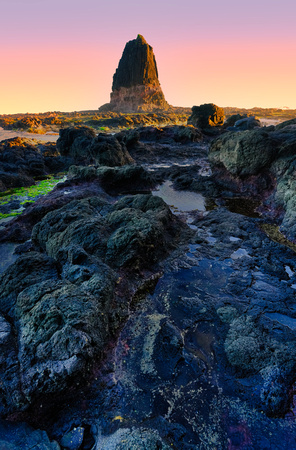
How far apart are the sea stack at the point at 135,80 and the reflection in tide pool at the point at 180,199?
13693 centimetres

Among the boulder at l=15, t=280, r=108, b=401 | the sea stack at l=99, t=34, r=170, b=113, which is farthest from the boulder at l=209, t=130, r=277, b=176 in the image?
the sea stack at l=99, t=34, r=170, b=113

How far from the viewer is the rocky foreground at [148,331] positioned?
4.27m

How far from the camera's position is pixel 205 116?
163ft

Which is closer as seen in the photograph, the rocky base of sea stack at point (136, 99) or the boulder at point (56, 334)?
the boulder at point (56, 334)

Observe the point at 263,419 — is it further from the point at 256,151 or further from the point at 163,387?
the point at 256,151

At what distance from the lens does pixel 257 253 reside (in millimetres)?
9469

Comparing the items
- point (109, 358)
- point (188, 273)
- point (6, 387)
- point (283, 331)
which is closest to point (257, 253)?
point (188, 273)

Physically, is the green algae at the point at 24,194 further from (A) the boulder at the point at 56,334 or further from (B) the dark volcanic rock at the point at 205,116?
(B) the dark volcanic rock at the point at 205,116

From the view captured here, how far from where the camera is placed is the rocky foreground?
14.0 feet

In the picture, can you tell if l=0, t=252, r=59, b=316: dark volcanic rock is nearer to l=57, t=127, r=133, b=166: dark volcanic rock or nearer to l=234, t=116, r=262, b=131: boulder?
l=57, t=127, r=133, b=166: dark volcanic rock

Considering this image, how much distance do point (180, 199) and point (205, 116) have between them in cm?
3970

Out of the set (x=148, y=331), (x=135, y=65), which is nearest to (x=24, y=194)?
(x=148, y=331)

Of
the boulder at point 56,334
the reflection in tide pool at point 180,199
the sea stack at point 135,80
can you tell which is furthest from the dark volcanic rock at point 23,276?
the sea stack at point 135,80

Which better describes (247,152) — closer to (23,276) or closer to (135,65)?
(23,276)
